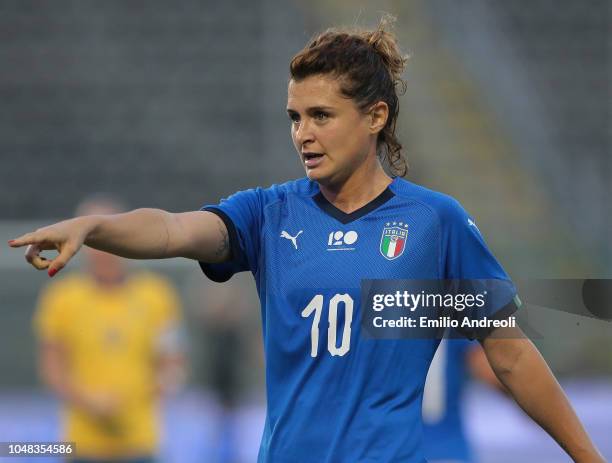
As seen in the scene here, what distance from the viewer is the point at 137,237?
3207mm

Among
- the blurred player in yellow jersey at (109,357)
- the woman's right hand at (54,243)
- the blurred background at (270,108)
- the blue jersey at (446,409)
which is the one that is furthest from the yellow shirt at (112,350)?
the woman's right hand at (54,243)

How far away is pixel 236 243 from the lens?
345 centimetres

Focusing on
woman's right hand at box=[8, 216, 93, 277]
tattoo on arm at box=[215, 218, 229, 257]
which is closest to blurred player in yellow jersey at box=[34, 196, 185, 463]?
tattoo on arm at box=[215, 218, 229, 257]

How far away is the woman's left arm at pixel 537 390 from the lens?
136 inches

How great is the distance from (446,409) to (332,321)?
2.78m

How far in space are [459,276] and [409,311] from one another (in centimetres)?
18

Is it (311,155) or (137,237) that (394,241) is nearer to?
(311,155)

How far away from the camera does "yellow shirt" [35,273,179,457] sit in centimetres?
698

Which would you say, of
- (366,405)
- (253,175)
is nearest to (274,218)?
(366,405)

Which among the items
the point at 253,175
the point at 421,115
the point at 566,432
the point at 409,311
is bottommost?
the point at 566,432

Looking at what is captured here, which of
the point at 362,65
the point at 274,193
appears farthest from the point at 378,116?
the point at 274,193

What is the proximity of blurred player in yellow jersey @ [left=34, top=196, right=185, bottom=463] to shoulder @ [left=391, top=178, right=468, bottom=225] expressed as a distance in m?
3.90

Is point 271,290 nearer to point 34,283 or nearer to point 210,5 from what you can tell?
point 34,283

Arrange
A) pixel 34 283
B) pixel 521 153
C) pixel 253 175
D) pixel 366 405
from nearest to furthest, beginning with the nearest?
1. pixel 366 405
2. pixel 34 283
3. pixel 253 175
4. pixel 521 153
